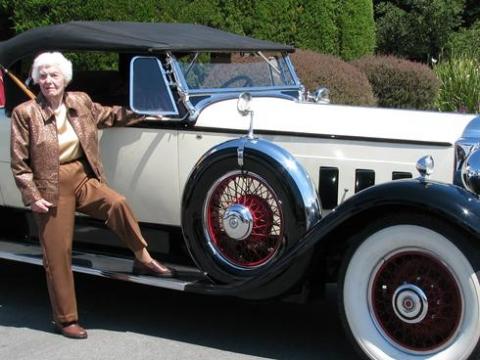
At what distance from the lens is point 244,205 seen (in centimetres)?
419

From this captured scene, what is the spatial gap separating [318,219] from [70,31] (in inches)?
77.9

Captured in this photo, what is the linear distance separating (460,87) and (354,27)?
191 cm

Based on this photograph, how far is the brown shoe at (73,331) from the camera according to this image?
438 cm

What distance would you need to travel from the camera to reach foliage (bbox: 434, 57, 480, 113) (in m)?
11.4

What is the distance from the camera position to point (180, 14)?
1037 centimetres

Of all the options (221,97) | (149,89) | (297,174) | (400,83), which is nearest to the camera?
(297,174)

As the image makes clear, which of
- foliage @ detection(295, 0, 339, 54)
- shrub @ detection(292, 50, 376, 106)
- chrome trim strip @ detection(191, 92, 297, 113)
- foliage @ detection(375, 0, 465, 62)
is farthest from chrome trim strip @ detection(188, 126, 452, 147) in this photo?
foliage @ detection(375, 0, 465, 62)

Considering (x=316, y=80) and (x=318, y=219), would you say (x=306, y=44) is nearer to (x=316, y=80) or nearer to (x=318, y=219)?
(x=316, y=80)

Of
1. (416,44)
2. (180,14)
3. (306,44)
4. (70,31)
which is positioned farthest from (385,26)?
(70,31)

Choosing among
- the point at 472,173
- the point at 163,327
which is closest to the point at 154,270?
the point at 163,327

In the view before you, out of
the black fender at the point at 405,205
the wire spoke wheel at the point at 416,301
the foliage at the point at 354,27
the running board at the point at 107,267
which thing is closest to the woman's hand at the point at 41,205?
the running board at the point at 107,267

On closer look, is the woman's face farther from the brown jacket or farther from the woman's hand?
the woman's hand

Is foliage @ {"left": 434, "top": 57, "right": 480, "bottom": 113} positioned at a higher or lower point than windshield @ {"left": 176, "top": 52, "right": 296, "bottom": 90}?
lower

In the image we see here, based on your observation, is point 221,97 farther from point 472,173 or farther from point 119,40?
point 472,173
